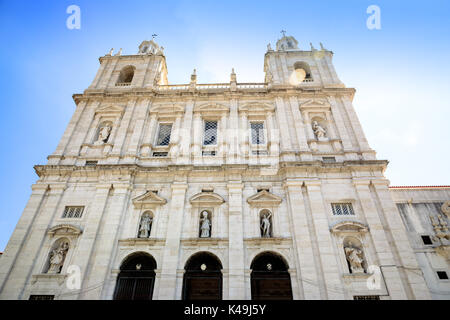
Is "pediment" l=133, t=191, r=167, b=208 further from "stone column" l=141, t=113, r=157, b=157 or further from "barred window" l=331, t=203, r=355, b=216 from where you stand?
"barred window" l=331, t=203, r=355, b=216

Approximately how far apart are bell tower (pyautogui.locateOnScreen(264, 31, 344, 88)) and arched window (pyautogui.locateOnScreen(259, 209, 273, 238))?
37.7ft

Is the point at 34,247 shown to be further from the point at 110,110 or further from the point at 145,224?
the point at 110,110

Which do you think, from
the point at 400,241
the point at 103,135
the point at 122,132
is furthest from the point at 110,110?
the point at 400,241

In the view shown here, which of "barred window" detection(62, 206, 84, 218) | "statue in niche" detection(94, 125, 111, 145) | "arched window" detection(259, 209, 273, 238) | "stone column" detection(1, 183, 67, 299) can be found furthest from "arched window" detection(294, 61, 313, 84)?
"stone column" detection(1, 183, 67, 299)

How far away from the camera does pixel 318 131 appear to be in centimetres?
2002

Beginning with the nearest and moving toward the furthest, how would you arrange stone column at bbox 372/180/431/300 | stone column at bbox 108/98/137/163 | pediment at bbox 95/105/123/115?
stone column at bbox 372/180/431/300
stone column at bbox 108/98/137/163
pediment at bbox 95/105/123/115

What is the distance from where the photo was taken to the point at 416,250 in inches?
589

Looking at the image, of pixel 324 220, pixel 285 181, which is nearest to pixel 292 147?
pixel 285 181

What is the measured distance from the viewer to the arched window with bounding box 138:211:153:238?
51.5 feet

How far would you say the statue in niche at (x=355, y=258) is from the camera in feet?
46.0

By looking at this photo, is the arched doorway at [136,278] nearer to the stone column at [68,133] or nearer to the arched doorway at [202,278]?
the arched doorway at [202,278]

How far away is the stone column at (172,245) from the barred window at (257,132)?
6423 mm
